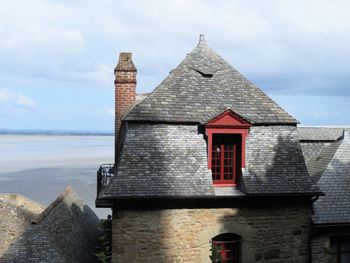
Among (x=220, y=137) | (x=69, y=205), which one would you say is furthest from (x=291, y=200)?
(x=69, y=205)

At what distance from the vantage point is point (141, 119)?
1328 cm

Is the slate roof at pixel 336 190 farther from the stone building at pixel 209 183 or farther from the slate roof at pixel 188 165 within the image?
the slate roof at pixel 188 165

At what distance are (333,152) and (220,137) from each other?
192 inches

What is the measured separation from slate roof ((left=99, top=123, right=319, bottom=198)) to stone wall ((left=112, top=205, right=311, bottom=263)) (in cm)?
67

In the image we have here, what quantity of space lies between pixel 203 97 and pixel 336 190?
5.55 m

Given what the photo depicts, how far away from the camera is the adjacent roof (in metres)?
13.7

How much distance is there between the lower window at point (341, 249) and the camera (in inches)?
569

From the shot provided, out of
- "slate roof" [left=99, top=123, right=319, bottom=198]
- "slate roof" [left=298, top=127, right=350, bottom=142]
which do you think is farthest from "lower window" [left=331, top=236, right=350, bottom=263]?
"slate roof" [left=298, top=127, right=350, bottom=142]

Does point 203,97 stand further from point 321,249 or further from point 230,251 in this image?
point 321,249

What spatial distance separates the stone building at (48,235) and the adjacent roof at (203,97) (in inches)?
244

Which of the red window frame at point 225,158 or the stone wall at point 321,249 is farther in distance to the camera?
the stone wall at point 321,249

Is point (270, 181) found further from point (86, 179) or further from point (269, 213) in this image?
point (86, 179)

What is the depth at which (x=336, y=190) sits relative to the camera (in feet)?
49.2

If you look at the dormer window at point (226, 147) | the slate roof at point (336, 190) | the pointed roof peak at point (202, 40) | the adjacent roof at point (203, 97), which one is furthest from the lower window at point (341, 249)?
the pointed roof peak at point (202, 40)
